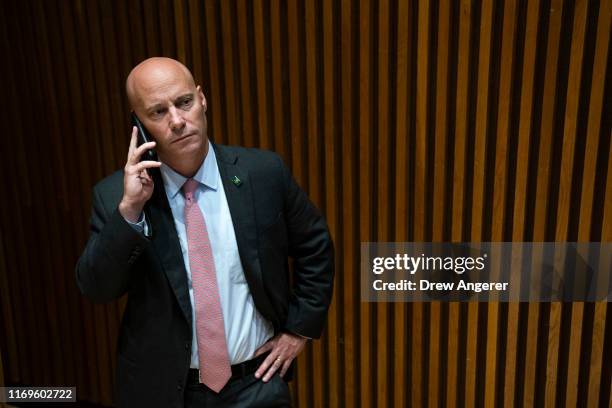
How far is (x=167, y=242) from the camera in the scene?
1.83 metres

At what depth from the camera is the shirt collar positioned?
186 centimetres

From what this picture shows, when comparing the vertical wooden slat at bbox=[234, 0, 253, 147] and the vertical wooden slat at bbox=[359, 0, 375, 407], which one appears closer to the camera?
the vertical wooden slat at bbox=[359, 0, 375, 407]

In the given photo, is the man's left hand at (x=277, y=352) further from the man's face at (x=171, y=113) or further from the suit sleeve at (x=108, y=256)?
the man's face at (x=171, y=113)

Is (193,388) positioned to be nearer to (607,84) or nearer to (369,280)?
(369,280)

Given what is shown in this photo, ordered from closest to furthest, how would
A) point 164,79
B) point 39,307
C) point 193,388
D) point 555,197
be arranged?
1. point 164,79
2. point 193,388
3. point 555,197
4. point 39,307

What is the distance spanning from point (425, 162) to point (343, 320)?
2.82 feet

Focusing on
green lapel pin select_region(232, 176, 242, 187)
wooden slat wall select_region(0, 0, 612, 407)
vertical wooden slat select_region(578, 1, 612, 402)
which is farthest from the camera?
wooden slat wall select_region(0, 0, 612, 407)

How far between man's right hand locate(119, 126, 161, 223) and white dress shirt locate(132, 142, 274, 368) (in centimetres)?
16

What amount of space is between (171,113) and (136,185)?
0.24 meters

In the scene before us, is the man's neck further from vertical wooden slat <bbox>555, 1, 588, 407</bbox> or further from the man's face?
vertical wooden slat <bbox>555, 1, 588, 407</bbox>

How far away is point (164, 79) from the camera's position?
178 cm

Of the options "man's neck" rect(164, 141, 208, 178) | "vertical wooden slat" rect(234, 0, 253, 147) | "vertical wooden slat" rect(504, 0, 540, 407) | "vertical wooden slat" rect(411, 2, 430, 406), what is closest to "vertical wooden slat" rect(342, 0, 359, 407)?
"vertical wooden slat" rect(411, 2, 430, 406)

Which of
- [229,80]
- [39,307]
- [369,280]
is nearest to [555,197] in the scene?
[369,280]

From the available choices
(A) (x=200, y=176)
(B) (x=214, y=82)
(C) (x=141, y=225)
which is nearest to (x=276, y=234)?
(A) (x=200, y=176)
